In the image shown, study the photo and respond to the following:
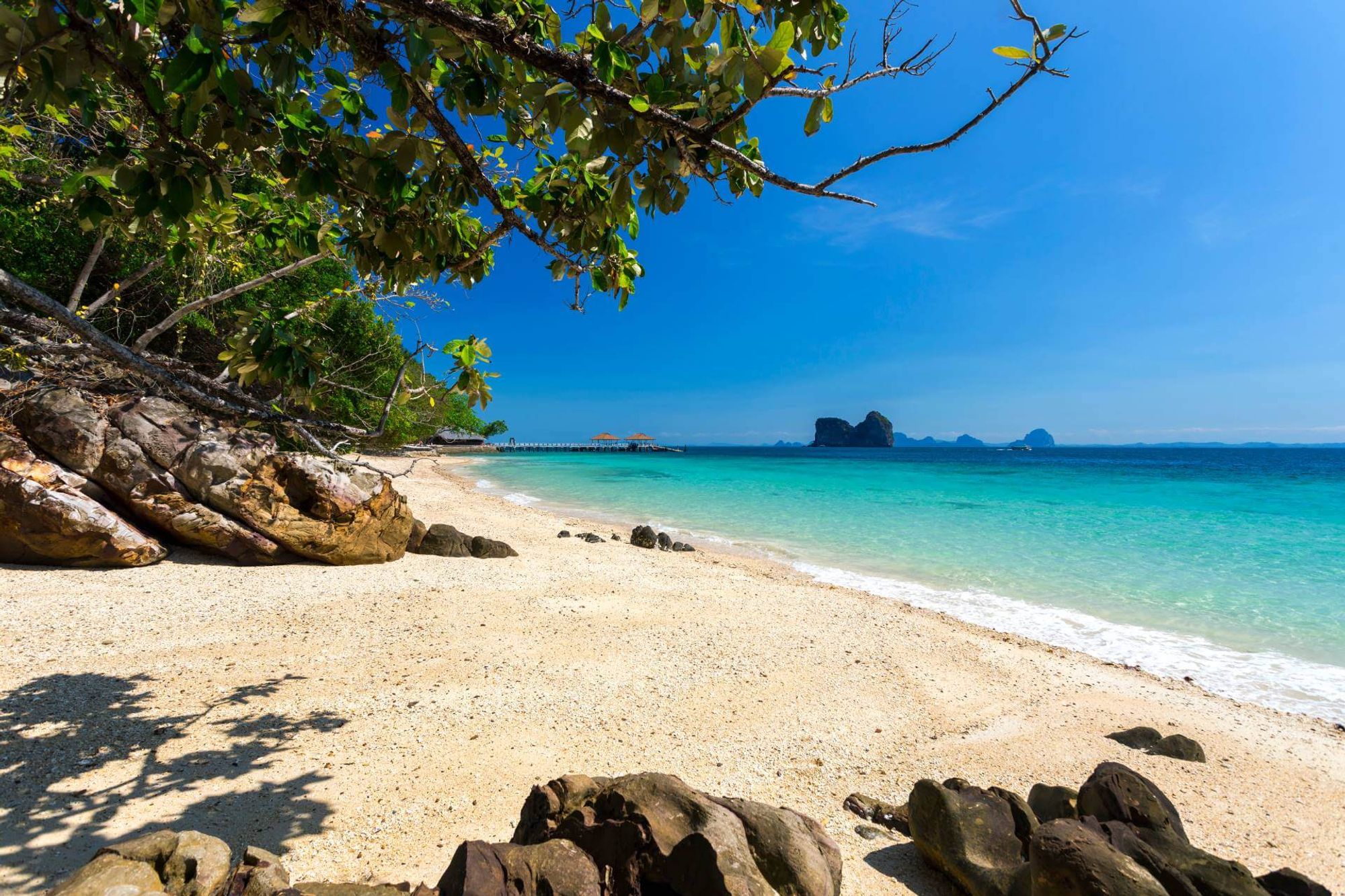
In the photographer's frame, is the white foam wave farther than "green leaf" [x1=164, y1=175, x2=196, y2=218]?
Yes

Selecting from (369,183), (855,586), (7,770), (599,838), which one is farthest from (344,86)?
(855,586)

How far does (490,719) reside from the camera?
3.82 metres

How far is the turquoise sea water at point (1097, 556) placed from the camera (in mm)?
6902

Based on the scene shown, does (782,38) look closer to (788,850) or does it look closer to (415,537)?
(788,850)

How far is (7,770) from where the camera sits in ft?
9.37

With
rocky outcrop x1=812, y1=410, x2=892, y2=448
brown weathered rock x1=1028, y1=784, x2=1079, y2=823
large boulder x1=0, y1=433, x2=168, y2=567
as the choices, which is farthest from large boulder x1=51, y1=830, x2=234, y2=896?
rocky outcrop x1=812, y1=410, x2=892, y2=448

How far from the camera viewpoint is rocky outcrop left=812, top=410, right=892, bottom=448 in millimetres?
169062

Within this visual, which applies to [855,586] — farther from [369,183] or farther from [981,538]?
[369,183]

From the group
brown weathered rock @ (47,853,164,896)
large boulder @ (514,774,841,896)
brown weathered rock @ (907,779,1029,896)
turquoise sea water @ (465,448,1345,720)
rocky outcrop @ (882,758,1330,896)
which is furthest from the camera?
turquoise sea water @ (465,448,1345,720)

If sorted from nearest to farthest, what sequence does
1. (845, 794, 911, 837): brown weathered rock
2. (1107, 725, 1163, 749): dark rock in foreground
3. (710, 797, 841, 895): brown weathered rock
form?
(710, 797, 841, 895): brown weathered rock
(845, 794, 911, 837): brown weathered rock
(1107, 725, 1163, 749): dark rock in foreground

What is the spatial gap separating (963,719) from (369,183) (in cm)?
513

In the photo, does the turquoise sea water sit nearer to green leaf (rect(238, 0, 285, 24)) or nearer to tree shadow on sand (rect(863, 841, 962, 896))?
tree shadow on sand (rect(863, 841, 962, 896))

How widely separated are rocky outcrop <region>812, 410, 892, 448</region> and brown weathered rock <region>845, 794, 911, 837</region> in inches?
6811

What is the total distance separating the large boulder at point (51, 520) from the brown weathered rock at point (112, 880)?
607cm
